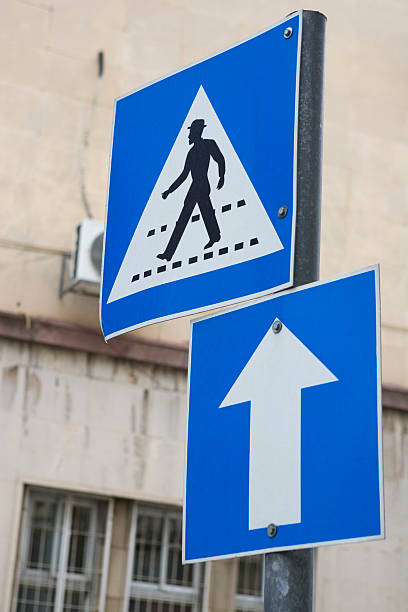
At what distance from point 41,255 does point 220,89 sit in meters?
7.88

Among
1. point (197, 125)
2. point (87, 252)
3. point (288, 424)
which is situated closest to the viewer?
point (288, 424)

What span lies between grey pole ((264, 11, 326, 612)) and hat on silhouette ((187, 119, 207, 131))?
392 mm

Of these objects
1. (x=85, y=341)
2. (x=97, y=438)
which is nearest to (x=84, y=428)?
(x=97, y=438)

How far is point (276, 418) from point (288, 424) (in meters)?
0.05

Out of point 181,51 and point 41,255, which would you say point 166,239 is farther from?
point 181,51

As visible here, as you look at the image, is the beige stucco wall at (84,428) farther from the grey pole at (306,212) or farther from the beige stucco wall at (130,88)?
the grey pole at (306,212)

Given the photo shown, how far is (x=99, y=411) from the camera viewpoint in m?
11.4

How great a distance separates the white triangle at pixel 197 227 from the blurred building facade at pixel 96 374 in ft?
24.6

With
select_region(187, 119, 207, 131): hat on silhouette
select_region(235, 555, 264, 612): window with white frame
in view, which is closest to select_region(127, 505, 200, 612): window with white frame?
select_region(235, 555, 264, 612): window with white frame

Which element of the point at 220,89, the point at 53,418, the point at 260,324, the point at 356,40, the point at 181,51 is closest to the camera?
the point at 260,324

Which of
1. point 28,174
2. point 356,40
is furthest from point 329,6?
point 28,174

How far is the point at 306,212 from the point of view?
130 inches

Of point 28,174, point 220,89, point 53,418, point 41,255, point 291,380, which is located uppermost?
point 28,174

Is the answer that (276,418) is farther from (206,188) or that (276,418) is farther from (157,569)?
(157,569)
